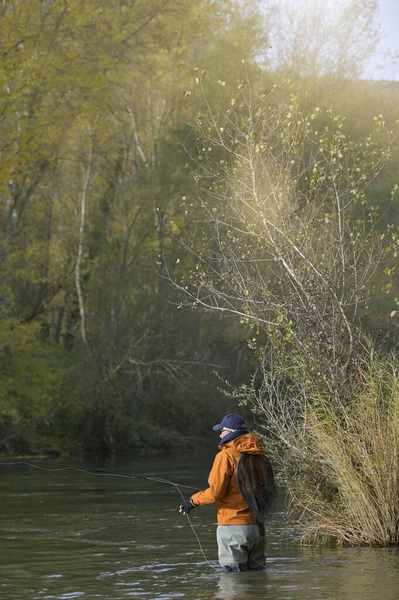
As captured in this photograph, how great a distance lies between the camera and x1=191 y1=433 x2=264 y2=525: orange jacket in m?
10.8

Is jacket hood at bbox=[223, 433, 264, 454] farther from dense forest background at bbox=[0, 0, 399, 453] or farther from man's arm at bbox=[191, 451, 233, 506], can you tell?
dense forest background at bbox=[0, 0, 399, 453]

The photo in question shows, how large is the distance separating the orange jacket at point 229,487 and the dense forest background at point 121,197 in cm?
1770

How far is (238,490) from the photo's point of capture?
1088 cm

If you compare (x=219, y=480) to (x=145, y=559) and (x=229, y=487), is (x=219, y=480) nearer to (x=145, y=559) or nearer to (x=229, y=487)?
(x=229, y=487)

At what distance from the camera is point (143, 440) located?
114ft

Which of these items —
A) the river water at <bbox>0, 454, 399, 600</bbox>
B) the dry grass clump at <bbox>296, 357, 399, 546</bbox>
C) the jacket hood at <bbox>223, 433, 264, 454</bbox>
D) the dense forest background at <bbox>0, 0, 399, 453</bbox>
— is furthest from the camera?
the dense forest background at <bbox>0, 0, 399, 453</bbox>

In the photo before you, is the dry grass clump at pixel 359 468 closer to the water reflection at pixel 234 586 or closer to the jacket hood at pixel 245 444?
the water reflection at pixel 234 586

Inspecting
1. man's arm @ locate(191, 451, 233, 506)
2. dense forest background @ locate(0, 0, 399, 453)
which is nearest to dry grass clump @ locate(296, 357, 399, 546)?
man's arm @ locate(191, 451, 233, 506)

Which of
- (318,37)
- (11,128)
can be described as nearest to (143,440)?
(11,128)

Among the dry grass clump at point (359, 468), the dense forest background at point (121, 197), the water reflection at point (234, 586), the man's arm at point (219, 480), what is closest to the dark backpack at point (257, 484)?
the man's arm at point (219, 480)

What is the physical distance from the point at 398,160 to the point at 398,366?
54.1ft

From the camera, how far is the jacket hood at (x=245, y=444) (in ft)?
36.0

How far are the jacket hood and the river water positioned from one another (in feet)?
4.07

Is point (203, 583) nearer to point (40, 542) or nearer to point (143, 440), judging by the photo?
point (40, 542)
